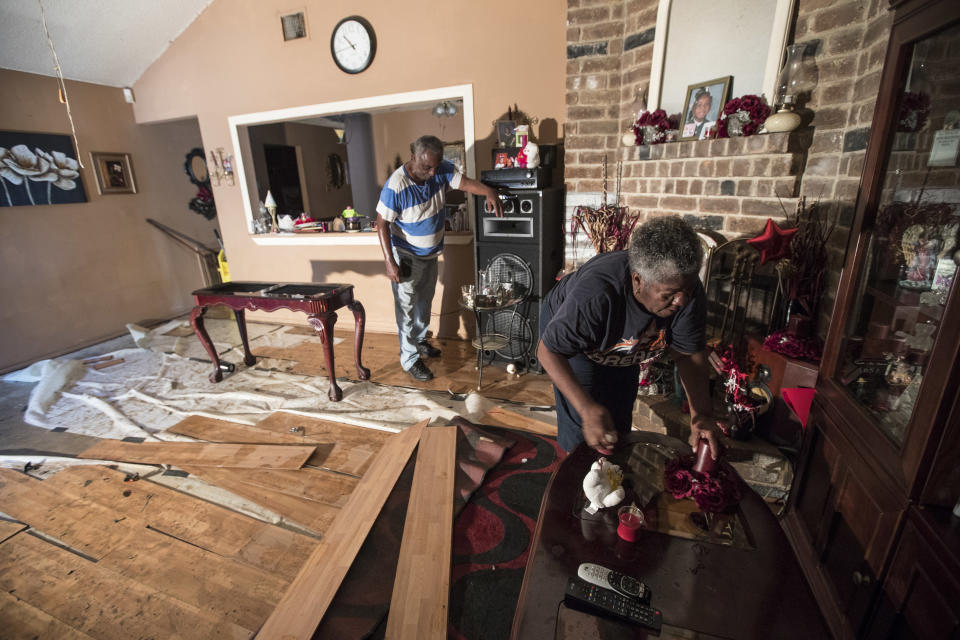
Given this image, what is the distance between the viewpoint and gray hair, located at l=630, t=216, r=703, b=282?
3.91ft

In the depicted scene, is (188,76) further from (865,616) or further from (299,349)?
(865,616)

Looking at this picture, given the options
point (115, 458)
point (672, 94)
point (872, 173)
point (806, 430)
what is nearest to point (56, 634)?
point (115, 458)

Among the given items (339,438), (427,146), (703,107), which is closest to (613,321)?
(703,107)

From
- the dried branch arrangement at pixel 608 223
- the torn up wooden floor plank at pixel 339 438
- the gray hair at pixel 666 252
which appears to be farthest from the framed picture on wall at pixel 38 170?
the gray hair at pixel 666 252

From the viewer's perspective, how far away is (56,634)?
159 centimetres

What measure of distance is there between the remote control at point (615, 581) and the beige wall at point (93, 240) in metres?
5.71

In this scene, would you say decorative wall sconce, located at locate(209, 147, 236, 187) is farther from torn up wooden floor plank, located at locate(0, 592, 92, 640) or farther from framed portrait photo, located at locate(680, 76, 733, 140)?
framed portrait photo, located at locate(680, 76, 733, 140)

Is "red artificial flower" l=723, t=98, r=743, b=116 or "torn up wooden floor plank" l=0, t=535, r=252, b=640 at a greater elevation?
"red artificial flower" l=723, t=98, r=743, b=116

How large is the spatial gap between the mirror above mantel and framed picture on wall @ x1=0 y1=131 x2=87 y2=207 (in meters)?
5.64

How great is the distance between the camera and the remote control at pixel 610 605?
3.01 ft

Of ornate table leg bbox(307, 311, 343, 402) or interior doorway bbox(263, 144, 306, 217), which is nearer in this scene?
ornate table leg bbox(307, 311, 343, 402)

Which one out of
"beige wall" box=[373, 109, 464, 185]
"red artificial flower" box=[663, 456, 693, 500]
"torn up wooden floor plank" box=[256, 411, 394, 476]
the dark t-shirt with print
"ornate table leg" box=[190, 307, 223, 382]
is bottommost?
"torn up wooden floor plank" box=[256, 411, 394, 476]

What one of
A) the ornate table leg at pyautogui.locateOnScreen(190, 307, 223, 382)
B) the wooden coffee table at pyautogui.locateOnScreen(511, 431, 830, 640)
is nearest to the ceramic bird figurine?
the wooden coffee table at pyautogui.locateOnScreen(511, 431, 830, 640)

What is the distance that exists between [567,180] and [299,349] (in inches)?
118
